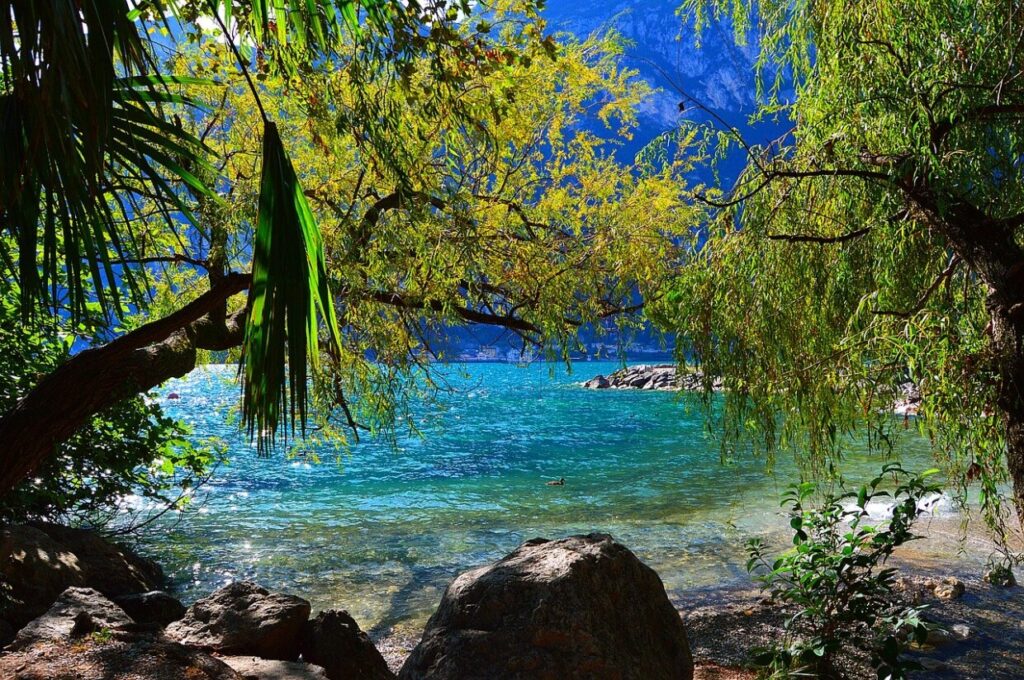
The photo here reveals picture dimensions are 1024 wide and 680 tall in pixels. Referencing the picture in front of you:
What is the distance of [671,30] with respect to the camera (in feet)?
380

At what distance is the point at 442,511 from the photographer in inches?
632

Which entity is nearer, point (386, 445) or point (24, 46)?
point (24, 46)

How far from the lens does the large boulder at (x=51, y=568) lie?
6.85 meters

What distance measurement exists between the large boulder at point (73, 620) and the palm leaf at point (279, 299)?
343 centimetres

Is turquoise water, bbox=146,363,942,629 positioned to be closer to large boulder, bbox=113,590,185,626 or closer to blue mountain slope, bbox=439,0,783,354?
large boulder, bbox=113,590,185,626

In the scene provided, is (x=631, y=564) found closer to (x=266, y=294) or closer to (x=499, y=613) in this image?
(x=499, y=613)

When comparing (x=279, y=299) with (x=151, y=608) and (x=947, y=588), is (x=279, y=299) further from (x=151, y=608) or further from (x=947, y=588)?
(x=947, y=588)

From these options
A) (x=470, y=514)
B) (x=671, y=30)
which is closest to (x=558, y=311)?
(x=470, y=514)

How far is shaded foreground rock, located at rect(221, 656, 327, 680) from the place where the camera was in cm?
500

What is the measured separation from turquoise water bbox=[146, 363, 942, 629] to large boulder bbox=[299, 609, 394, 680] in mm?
2585

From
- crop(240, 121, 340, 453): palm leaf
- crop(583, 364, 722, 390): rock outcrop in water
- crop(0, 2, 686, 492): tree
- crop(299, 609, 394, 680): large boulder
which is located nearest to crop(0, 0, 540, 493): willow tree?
crop(240, 121, 340, 453): palm leaf

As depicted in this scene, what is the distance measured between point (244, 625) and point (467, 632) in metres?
2.59

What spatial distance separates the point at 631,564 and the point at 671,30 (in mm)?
123310

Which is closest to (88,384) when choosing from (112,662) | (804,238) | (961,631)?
(112,662)
